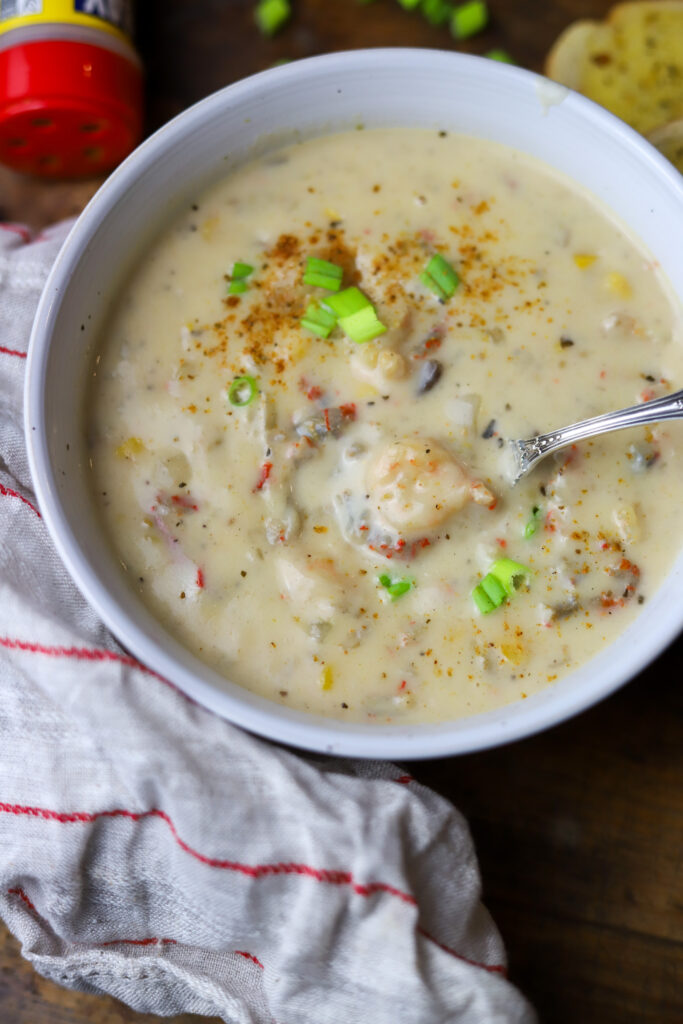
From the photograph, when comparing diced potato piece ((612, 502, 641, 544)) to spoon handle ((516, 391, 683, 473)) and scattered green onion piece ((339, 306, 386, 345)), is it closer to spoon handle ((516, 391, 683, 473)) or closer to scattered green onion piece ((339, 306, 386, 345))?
spoon handle ((516, 391, 683, 473))

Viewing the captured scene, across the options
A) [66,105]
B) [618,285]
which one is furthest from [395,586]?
[66,105]

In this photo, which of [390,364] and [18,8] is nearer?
[390,364]

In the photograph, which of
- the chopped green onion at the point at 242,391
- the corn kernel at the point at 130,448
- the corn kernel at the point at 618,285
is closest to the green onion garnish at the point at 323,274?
the chopped green onion at the point at 242,391

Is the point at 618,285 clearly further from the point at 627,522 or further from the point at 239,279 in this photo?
the point at 239,279

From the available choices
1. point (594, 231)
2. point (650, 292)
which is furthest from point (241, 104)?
point (650, 292)

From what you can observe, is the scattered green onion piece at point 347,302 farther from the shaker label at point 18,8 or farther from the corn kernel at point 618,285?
the shaker label at point 18,8

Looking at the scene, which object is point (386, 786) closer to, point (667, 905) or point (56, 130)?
point (667, 905)
